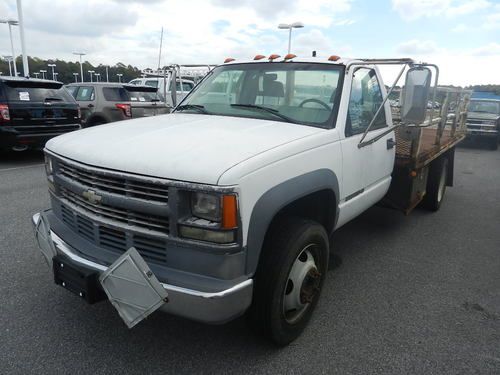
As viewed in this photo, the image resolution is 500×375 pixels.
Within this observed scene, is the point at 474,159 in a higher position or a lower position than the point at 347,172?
lower

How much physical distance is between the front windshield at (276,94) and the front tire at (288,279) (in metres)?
0.95

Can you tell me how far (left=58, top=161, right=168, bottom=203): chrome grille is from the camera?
223 centimetres

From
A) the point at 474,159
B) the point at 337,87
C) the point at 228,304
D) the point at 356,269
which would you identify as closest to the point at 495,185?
the point at 474,159

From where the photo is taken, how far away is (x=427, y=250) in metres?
4.62

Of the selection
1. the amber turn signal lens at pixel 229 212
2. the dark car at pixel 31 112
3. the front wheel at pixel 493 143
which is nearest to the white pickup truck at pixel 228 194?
the amber turn signal lens at pixel 229 212

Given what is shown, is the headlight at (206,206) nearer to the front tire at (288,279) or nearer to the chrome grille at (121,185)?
the chrome grille at (121,185)

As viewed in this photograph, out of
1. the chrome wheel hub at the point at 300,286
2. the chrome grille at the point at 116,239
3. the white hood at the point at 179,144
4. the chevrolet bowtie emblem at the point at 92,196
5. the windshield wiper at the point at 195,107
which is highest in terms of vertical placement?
the windshield wiper at the point at 195,107

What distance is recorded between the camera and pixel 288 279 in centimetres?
265

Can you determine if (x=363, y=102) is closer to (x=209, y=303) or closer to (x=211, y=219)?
(x=211, y=219)

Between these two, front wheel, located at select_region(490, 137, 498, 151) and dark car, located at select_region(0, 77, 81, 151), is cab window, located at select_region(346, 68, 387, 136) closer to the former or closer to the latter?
dark car, located at select_region(0, 77, 81, 151)

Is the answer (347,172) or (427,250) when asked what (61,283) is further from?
(427,250)

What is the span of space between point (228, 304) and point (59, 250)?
3.91ft

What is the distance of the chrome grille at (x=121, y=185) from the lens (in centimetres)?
223

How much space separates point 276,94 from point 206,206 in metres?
1.70
